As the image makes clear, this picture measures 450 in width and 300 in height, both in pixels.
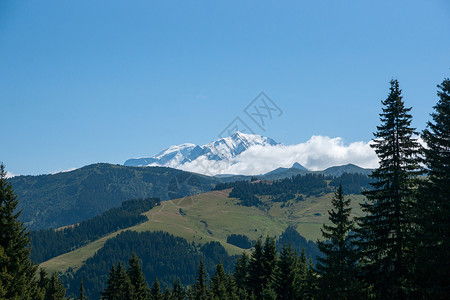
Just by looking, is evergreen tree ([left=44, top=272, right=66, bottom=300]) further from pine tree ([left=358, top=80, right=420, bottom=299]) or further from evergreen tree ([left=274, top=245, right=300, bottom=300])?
pine tree ([left=358, top=80, right=420, bottom=299])

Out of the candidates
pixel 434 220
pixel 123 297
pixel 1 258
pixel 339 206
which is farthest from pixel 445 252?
pixel 123 297

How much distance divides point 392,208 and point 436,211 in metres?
6.60

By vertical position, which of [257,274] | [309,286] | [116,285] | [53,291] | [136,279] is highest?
[309,286]

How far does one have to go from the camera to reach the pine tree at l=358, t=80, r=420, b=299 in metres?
31.1

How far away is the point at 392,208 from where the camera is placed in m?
32.0

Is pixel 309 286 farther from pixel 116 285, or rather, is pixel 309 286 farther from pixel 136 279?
pixel 116 285

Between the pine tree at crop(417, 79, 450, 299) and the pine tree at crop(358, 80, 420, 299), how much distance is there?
5.97ft

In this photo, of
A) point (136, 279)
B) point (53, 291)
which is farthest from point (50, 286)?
point (136, 279)

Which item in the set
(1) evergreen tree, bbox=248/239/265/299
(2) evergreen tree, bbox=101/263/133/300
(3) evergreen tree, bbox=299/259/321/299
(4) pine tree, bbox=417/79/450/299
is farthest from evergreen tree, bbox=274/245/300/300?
(2) evergreen tree, bbox=101/263/133/300

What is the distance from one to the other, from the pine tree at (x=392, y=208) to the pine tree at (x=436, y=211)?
1.82 m

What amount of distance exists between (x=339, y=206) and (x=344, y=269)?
509 centimetres

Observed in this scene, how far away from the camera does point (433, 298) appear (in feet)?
78.8

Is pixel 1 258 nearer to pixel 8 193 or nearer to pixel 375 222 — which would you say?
pixel 8 193

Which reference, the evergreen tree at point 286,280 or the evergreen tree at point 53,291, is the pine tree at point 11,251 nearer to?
the evergreen tree at point 286,280
